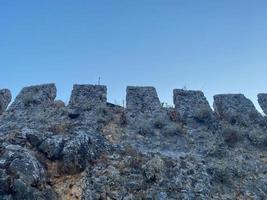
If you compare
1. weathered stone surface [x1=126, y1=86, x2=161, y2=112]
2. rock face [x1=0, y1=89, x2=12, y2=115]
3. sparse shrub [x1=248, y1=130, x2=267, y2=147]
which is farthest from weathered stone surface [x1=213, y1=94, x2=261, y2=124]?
rock face [x1=0, y1=89, x2=12, y2=115]

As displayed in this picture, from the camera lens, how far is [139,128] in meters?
15.8

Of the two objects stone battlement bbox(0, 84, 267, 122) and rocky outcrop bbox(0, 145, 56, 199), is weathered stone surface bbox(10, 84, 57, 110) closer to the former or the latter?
stone battlement bbox(0, 84, 267, 122)

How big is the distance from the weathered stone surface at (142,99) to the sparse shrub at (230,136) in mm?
2988

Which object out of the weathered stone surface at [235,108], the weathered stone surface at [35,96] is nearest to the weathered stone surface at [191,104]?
the weathered stone surface at [235,108]

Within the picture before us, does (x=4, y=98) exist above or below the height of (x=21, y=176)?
above

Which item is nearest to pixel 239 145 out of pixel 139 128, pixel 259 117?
pixel 259 117

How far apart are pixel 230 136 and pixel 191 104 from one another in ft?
7.91

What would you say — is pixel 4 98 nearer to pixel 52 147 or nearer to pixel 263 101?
pixel 52 147

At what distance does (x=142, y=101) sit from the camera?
17266 mm

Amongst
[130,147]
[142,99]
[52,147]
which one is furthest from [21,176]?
[142,99]

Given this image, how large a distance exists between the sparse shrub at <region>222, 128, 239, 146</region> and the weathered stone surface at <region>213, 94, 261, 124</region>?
1.17 metres

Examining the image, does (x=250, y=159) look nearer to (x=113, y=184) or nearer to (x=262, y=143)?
(x=262, y=143)

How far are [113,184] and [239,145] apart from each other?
18.2ft

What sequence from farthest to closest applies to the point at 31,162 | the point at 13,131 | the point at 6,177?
the point at 13,131, the point at 31,162, the point at 6,177
